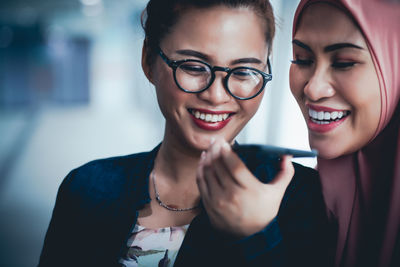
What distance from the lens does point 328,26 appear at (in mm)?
813

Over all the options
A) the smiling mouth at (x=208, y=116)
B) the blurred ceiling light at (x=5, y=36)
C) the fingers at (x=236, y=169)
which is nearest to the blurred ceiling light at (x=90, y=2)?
the blurred ceiling light at (x=5, y=36)

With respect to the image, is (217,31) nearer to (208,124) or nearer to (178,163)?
(208,124)

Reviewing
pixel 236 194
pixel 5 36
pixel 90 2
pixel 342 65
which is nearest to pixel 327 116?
pixel 342 65

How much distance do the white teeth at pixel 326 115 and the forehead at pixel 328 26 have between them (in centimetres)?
17

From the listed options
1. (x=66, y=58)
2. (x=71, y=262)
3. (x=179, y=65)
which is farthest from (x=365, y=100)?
(x=66, y=58)

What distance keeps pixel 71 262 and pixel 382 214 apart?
99 cm

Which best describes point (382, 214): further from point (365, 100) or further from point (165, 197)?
point (165, 197)

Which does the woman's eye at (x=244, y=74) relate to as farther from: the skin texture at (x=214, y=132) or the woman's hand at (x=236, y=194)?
the woman's hand at (x=236, y=194)

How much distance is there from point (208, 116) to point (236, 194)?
0.30 m

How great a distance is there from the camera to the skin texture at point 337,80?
792 millimetres

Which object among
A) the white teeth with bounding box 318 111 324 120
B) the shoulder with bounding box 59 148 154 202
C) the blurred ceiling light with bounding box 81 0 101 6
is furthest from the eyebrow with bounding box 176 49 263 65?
the blurred ceiling light with bounding box 81 0 101 6

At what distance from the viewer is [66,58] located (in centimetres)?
1096

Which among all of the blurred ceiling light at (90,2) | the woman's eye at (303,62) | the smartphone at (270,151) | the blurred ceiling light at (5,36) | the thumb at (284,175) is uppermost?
the blurred ceiling light at (90,2)

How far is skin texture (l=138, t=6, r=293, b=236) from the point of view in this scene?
2.32 ft
